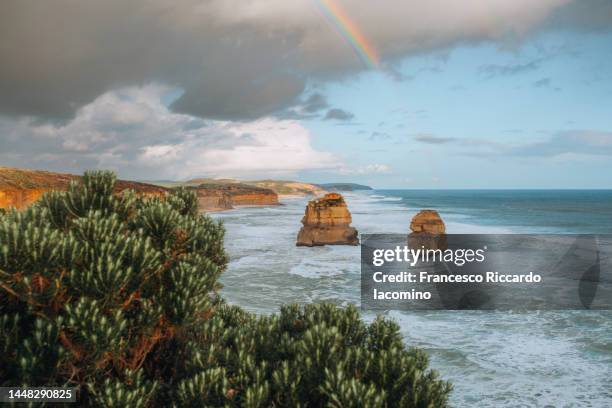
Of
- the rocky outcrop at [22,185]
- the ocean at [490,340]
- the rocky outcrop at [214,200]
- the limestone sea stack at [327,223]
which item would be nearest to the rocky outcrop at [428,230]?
the ocean at [490,340]

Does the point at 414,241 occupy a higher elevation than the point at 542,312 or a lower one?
higher

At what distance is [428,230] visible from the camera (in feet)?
127

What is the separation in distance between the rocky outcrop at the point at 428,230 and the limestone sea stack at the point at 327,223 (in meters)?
10.1

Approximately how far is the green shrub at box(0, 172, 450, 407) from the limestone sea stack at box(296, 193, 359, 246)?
128 feet

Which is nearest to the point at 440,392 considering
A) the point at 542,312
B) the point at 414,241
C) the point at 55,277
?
the point at 55,277

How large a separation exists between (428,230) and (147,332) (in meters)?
35.7

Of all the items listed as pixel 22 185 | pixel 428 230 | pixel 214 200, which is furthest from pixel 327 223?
pixel 214 200

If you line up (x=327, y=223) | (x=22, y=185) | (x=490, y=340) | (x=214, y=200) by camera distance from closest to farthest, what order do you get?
1. (x=490, y=340)
2. (x=22, y=185)
3. (x=327, y=223)
4. (x=214, y=200)

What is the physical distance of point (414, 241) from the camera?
131ft

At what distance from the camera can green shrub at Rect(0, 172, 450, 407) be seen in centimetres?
499

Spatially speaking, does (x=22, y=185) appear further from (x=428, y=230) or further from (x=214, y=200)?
(x=214, y=200)

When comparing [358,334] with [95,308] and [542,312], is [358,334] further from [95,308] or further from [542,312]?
[542,312]

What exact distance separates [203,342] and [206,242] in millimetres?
1720

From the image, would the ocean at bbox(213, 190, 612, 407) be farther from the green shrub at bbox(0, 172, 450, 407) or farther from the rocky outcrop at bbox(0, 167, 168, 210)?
the rocky outcrop at bbox(0, 167, 168, 210)
